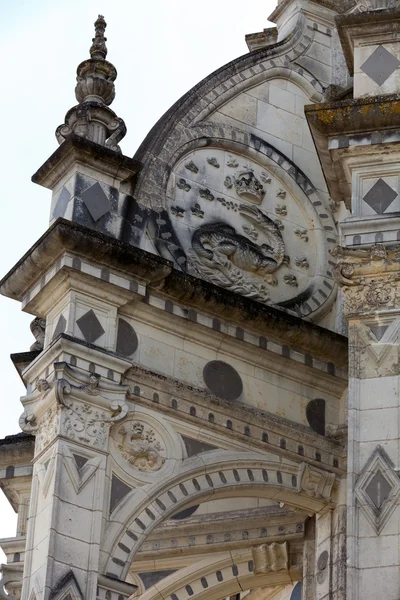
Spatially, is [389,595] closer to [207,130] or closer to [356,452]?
[356,452]

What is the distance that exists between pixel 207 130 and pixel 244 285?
5.85 ft

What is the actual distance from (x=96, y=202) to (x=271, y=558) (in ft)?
13.7

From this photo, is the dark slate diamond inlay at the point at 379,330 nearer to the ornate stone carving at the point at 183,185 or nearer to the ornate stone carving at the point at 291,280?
the ornate stone carving at the point at 291,280

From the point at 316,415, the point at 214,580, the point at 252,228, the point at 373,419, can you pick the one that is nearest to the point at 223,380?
the point at 316,415

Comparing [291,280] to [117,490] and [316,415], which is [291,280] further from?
[117,490]

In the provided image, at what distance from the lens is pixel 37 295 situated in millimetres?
20953

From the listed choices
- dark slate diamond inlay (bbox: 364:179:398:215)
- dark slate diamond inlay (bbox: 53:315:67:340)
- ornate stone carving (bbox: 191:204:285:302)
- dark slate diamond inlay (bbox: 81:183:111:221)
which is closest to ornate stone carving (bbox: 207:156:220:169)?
ornate stone carving (bbox: 191:204:285:302)

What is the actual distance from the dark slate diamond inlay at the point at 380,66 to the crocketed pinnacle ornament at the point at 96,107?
2719mm

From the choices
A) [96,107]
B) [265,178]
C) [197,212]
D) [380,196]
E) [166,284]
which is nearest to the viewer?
[380,196]

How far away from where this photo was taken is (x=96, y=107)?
21.6m

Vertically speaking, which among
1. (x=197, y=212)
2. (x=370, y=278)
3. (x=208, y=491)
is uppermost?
(x=197, y=212)

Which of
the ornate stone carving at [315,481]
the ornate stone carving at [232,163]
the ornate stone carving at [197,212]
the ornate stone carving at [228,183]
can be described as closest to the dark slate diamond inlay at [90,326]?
the ornate stone carving at [197,212]

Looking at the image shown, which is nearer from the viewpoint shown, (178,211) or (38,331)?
(178,211)

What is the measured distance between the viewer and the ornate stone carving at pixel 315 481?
21094mm
